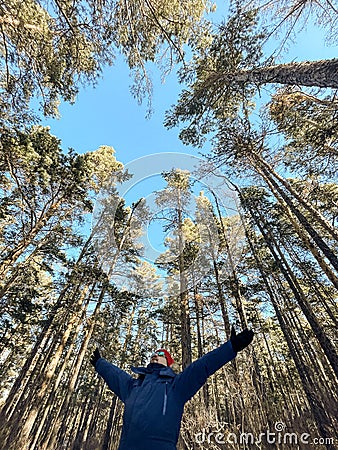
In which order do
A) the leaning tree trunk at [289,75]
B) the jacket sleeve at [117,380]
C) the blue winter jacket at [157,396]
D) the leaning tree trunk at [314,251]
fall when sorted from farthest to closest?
the leaning tree trunk at [314,251] < the leaning tree trunk at [289,75] < the jacket sleeve at [117,380] < the blue winter jacket at [157,396]

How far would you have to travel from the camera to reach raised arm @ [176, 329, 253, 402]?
6.05ft

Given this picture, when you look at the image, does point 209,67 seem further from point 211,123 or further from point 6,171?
point 6,171

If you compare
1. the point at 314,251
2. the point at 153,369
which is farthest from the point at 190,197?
the point at 153,369

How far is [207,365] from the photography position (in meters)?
1.85

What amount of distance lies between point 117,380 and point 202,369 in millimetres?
797

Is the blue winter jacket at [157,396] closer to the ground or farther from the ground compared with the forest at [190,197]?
closer to the ground

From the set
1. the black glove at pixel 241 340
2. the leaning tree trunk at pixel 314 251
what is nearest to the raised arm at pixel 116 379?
the black glove at pixel 241 340

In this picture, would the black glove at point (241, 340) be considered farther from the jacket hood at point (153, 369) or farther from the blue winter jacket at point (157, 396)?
the jacket hood at point (153, 369)

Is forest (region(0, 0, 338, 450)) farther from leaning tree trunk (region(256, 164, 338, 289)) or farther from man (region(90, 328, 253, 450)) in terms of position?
man (region(90, 328, 253, 450))

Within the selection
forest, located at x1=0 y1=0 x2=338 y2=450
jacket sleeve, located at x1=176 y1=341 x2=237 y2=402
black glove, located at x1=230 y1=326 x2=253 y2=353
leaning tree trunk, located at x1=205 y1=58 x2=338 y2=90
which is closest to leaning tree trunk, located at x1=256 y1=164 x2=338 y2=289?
forest, located at x1=0 y1=0 x2=338 y2=450

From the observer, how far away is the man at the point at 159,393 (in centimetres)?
162

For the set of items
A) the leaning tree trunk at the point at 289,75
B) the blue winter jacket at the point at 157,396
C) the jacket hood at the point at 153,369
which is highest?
the leaning tree trunk at the point at 289,75

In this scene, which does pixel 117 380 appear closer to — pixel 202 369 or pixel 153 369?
pixel 153 369

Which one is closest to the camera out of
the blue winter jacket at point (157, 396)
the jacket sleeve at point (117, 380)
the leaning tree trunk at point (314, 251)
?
the blue winter jacket at point (157, 396)
